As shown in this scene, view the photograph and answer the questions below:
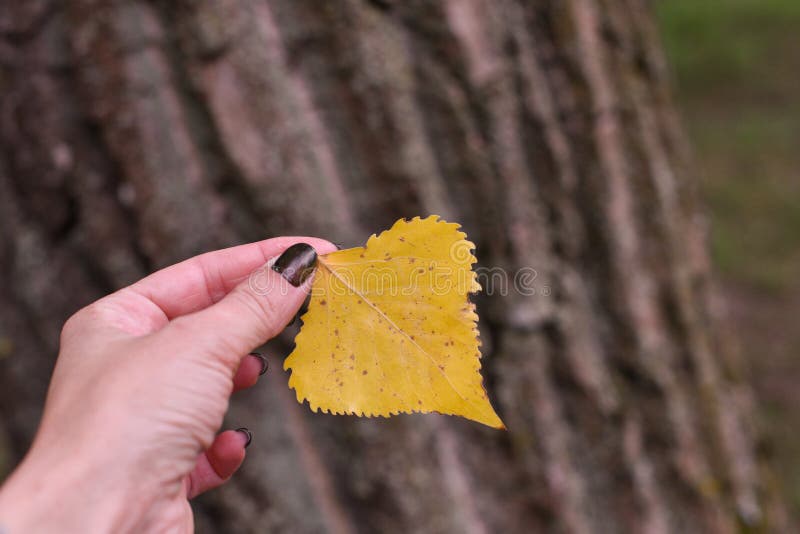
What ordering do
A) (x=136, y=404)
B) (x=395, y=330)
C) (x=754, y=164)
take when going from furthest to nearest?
(x=754, y=164) → (x=395, y=330) → (x=136, y=404)

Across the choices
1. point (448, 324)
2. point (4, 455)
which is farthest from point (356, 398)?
point (4, 455)

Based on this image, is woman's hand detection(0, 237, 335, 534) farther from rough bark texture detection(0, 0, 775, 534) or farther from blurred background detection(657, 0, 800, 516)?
blurred background detection(657, 0, 800, 516)

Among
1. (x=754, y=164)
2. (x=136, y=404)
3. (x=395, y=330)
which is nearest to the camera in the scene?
(x=136, y=404)

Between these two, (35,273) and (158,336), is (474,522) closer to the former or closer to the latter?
(158,336)

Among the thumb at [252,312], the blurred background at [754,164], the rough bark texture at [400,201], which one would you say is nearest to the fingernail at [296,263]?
the thumb at [252,312]

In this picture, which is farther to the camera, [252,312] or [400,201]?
[400,201]

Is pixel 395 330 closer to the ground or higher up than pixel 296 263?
closer to the ground

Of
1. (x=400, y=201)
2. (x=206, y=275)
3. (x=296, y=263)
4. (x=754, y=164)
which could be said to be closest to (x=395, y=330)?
(x=296, y=263)

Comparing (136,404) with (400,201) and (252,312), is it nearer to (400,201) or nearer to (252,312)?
(252,312)
